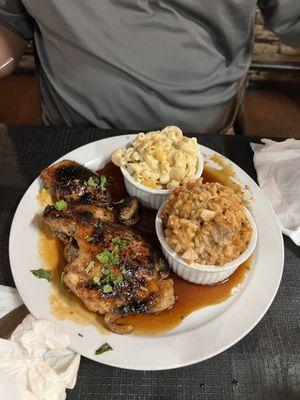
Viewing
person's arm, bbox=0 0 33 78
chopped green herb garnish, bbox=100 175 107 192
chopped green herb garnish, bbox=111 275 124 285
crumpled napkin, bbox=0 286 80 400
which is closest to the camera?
crumpled napkin, bbox=0 286 80 400

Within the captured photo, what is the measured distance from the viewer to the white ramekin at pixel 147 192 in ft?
4.90

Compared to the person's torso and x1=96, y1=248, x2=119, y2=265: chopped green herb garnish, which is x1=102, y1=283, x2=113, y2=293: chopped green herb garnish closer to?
x1=96, y1=248, x2=119, y2=265: chopped green herb garnish

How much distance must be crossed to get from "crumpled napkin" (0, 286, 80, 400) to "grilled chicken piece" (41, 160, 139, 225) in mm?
461

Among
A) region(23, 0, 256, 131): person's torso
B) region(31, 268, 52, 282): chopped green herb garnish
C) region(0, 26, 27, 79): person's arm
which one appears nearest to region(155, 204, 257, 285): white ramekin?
region(31, 268, 52, 282): chopped green herb garnish

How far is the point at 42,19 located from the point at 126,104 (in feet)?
1.64

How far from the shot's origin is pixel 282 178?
1.65m

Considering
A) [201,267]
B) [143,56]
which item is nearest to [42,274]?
[201,267]

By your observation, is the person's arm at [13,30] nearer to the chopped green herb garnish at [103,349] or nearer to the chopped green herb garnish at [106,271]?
the chopped green herb garnish at [106,271]

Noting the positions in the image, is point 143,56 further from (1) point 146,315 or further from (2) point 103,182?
(1) point 146,315

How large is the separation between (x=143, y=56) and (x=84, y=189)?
2.15 feet

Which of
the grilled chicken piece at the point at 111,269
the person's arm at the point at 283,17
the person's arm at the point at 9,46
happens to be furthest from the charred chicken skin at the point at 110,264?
the person's arm at the point at 283,17

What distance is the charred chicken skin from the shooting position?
1227 millimetres

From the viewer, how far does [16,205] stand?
1.59m

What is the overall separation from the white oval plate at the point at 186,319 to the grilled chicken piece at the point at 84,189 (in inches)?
4.3
